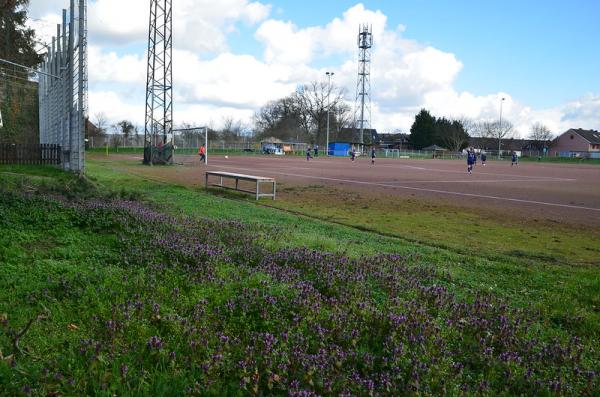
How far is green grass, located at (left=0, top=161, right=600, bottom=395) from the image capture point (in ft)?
11.4

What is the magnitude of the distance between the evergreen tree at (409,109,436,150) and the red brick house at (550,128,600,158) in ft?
97.1

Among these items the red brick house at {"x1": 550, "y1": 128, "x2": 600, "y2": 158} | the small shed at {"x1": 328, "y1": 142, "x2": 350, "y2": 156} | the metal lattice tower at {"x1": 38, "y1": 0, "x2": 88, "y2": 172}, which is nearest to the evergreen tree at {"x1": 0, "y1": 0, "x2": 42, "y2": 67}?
the metal lattice tower at {"x1": 38, "y1": 0, "x2": 88, "y2": 172}

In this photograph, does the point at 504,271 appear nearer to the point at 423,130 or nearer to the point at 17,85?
the point at 17,85

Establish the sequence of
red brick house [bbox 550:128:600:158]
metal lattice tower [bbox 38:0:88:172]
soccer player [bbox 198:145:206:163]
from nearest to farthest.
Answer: metal lattice tower [bbox 38:0:88:172]
soccer player [bbox 198:145:206:163]
red brick house [bbox 550:128:600:158]

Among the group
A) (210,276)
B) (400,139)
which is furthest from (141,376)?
(400,139)

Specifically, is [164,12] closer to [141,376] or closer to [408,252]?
[408,252]

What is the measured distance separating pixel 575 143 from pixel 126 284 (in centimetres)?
13571

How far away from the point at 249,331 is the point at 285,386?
0.90 metres

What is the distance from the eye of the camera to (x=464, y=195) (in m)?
20.5

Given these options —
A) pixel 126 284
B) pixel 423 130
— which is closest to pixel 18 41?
pixel 126 284

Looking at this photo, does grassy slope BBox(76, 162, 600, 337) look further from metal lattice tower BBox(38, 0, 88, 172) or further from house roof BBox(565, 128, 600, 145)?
house roof BBox(565, 128, 600, 145)

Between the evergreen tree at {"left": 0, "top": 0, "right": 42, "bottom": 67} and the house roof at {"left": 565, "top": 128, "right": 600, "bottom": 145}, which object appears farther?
the house roof at {"left": 565, "top": 128, "right": 600, "bottom": 145}

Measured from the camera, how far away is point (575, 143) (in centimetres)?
12375

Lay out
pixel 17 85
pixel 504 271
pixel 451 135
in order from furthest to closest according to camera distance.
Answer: pixel 451 135
pixel 17 85
pixel 504 271
